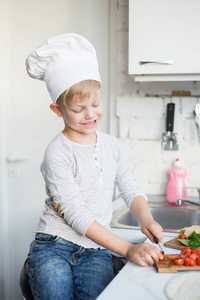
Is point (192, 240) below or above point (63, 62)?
below

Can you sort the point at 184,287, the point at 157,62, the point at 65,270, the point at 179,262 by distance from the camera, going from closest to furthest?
the point at 184,287 → the point at 179,262 → the point at 65,270 → the point at 157,62

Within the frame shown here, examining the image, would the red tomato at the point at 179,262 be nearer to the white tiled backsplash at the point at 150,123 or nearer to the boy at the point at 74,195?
the boy at the point at 74,195

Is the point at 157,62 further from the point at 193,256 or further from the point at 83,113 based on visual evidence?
the point at 193,256

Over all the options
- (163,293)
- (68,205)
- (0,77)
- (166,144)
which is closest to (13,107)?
(0,77)

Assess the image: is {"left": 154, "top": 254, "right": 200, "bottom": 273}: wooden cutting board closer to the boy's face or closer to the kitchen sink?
the boy's face

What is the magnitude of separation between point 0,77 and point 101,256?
1.28 m

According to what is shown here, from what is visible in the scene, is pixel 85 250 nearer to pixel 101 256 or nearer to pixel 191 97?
pixel 101 256

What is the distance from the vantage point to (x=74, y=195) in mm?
1232

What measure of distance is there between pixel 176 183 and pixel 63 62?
1.04 meters

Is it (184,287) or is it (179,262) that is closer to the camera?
(184,287)

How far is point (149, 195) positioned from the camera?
2133 mm

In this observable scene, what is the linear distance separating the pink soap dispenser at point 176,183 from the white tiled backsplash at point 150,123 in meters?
0.05

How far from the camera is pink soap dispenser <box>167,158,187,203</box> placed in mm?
2021

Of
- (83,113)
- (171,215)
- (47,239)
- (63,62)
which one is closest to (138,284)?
(47,239)
